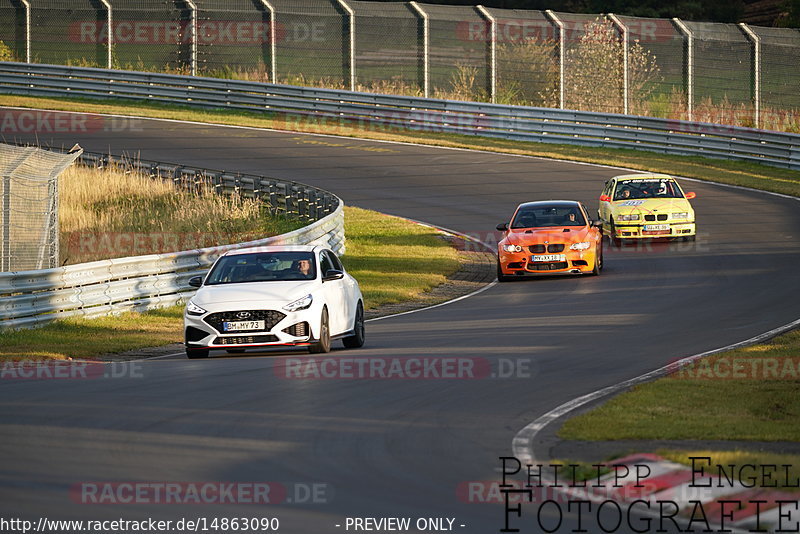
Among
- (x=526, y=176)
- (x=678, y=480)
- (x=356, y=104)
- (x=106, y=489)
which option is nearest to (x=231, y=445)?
(x=106, y=489)

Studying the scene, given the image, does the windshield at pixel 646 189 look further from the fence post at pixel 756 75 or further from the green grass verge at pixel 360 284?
the fence post at pixel 756 75

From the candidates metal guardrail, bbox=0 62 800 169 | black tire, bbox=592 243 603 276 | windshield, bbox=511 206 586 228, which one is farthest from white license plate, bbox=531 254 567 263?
metal guardrail, bbox=0 62 800 169

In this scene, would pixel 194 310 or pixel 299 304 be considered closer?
pixel 299 304

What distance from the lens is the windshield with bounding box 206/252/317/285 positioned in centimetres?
1681

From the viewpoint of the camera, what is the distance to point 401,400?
39.9 ft

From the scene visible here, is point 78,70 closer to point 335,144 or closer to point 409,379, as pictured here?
point 335,144

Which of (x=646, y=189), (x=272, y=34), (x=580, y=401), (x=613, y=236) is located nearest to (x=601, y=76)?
(x=272, y=34)

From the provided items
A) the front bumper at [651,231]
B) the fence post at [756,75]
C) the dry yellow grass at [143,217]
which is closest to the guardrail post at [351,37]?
the dry yellow grass at [143,217]

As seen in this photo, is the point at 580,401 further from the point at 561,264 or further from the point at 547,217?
the point at 547,217

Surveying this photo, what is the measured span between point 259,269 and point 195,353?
5.13 feet

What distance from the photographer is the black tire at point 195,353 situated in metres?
16.1

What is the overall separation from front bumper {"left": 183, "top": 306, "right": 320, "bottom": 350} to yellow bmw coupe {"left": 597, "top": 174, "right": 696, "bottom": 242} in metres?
15.2

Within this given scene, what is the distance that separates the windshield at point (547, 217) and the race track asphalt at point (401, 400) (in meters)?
1.17

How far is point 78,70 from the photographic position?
49.0 meters
